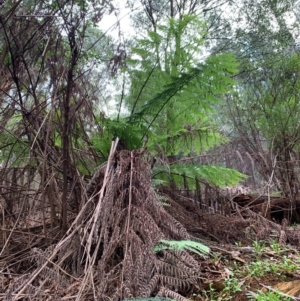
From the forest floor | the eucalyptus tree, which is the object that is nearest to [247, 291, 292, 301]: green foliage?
the forest floor

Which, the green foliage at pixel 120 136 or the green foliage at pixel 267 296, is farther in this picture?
the green foliage at pixel 120 136

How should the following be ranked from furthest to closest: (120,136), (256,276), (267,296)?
(120,136)
(256,276)
(267,296)

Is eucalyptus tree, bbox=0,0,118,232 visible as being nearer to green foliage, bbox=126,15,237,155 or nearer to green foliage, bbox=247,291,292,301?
green foliage, bbox=126,15,237,155

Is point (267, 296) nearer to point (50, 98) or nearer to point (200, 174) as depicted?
point (200, 174)

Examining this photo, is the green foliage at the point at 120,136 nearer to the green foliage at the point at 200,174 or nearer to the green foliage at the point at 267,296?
the green foliage at the point at 200,174

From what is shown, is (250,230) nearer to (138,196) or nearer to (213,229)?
(213,229)

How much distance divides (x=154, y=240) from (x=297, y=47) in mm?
5351

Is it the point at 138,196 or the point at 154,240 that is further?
the point at 138,196

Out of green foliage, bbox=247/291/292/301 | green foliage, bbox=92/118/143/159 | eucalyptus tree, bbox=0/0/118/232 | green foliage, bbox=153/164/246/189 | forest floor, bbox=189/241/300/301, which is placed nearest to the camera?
green foliage, bbox=247/291/292/301

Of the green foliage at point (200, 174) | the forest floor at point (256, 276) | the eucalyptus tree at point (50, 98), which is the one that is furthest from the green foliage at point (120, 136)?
the forest floor at point (256, 276)

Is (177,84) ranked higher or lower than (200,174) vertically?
higher

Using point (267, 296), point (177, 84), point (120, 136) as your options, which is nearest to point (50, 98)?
point (120, 136)

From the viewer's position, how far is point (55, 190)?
96.7 inches

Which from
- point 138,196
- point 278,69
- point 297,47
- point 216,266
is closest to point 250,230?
point 216,266
